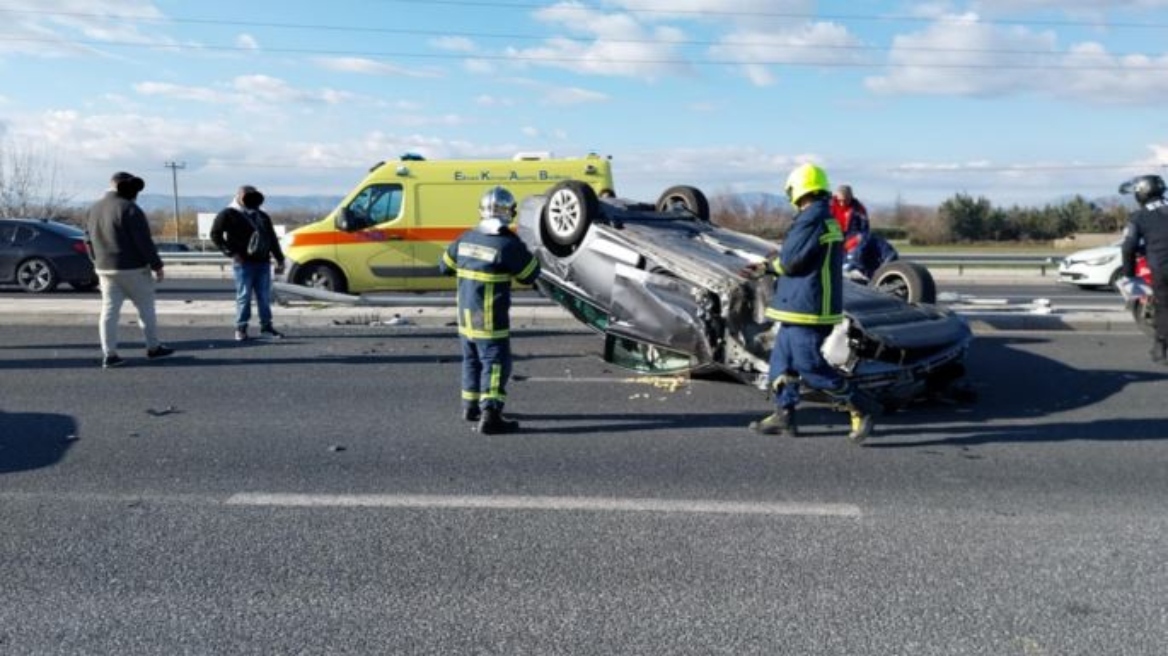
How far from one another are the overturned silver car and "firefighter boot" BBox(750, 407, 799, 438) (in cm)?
64

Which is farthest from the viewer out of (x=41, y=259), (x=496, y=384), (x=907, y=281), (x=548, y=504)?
(x=41, y=259)

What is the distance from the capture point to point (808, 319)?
5836 mm

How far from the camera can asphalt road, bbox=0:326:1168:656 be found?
11.1ft

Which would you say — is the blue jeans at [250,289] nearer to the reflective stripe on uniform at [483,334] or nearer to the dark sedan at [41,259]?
the reflective stripe on uniform at [483,334]

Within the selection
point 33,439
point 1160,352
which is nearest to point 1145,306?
point 1160,352

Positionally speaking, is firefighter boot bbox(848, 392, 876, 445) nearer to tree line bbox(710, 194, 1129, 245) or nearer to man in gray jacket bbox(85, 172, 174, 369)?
man in gray jacket bbox(85, 172, 174, 369)

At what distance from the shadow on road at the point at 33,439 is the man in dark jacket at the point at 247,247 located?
373cm

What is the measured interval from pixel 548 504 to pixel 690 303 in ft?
9.20

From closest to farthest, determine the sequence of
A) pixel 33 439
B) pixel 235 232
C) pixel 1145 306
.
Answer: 1. pixel 33 439
2. pixel 1145 306
3. pixel 235 232

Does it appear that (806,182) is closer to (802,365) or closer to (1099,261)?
(802,365)

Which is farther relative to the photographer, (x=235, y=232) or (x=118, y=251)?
(x=235, y=232)

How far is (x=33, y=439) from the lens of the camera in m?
6.13

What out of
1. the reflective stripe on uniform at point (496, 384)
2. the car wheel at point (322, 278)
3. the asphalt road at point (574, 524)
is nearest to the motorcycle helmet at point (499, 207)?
the reflective stripe on uniform at point (496, 384)

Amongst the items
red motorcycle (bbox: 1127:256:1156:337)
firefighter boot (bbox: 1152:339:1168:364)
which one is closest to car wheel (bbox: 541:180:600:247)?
red motorcycle (bbox: 1127:256:1156:337)
